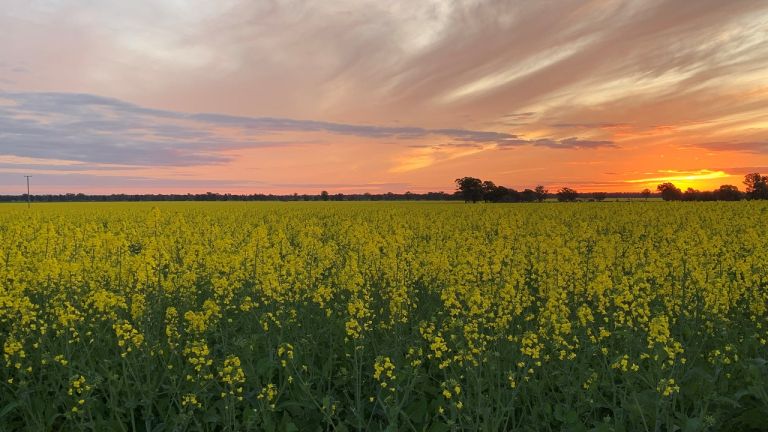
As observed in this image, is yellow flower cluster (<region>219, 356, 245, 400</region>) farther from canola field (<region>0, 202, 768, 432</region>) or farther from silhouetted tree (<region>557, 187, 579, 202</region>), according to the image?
silhouetted tree (<region>557, 187, 579, 202</region>)

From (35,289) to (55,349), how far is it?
2.91 metres

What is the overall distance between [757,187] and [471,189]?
154 ft

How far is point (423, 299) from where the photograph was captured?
9.08 m

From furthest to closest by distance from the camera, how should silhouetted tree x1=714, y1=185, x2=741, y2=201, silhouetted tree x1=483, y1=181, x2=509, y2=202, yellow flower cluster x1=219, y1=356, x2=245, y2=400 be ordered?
silhouetted tree x1=483, y1=181, x2=509, y2=202
silhouetted tree x1=714, y1=185, x2=741, y2=201
yellow flower cluster x1=219, y1=356, x2=245, y2=400

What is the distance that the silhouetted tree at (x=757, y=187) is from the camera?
75.4 m

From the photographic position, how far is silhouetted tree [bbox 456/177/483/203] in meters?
84.0

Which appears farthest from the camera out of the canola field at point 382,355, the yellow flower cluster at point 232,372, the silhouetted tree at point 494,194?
the silhouetted tree at point 494,194

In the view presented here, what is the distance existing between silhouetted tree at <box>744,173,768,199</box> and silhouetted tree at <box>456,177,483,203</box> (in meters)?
39.0

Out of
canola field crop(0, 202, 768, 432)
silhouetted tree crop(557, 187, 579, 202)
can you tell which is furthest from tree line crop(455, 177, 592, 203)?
canola field crop(0, 202, 768, 432)

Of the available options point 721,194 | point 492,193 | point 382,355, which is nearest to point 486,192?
point 492,193

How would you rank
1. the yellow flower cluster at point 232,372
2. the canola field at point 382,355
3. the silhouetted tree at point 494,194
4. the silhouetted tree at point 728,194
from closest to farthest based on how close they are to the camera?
the yellow flower cluster at point 232,372 < the canola field at point 382,355 < the silhouetted tree at point 728,194 < the silhouetted tree at point 494,194

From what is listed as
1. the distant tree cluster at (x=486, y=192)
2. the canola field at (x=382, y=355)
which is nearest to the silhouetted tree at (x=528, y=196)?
the distant tree cluster at (x=486, y=192)

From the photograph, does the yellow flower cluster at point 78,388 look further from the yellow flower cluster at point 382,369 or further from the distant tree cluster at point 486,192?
the distant tree cluster at point 486,192

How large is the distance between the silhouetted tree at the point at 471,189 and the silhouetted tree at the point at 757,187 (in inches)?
1536
